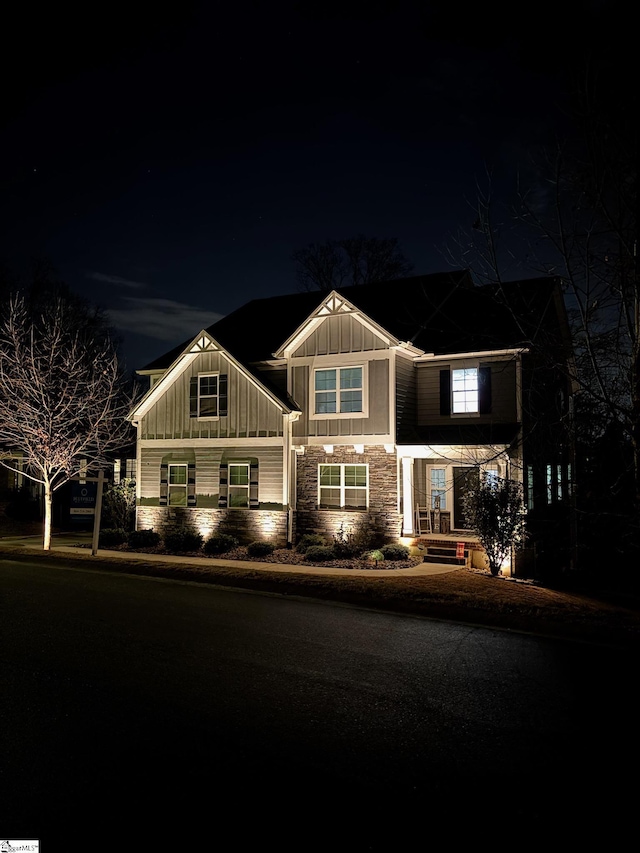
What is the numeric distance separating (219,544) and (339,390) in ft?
21.0

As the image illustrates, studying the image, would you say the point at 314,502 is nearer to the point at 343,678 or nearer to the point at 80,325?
the point at 343,678

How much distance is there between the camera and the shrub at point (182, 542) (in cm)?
1995

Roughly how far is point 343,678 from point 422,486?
45.7 feet

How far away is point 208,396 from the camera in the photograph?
872 inches

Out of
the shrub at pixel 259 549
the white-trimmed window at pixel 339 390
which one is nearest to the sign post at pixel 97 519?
the shrub at pixel 259 549

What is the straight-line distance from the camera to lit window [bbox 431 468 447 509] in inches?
818

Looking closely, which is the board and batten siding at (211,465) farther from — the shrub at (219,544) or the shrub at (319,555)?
the shrub at (319,555)

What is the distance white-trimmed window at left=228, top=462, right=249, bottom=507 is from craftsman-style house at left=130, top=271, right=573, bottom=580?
40 millimetres

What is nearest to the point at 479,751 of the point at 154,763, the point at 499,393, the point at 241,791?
the point at 241,791

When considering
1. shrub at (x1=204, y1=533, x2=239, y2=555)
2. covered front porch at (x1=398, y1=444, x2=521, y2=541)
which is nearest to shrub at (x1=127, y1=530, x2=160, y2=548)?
shrub at (x1=204, y1=533, x2=239, y2=555)

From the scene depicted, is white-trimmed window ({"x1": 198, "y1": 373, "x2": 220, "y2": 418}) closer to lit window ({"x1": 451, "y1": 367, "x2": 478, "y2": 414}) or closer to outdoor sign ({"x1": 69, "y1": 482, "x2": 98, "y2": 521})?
outdoor sign ({"x1": 69, "y1": 482, "x2": 98, "y2": 521})

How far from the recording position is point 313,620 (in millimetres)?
10781

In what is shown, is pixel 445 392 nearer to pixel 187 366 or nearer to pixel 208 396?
pixel 208 396

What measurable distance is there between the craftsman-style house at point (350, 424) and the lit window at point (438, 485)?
0.19 feet
